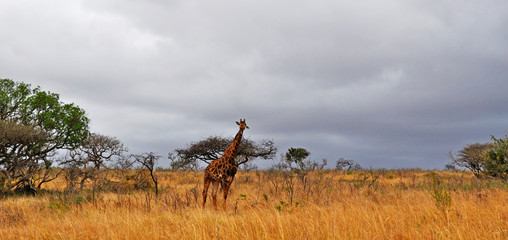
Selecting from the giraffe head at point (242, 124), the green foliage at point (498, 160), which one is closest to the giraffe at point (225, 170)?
the giraffe head at point (242, 124)

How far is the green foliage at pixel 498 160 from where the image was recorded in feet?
49.7

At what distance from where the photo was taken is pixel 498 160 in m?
15.4

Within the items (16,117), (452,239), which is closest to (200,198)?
(452,239)

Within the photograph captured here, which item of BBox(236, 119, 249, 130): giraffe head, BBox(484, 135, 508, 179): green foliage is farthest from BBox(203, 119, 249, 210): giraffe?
BBox(484, 135, 508, 179): green foliage

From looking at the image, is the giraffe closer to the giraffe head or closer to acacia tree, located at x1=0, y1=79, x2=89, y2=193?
the giraffe head

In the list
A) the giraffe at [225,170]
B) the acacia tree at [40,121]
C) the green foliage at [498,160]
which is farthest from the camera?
the acacia tree at [40,121]

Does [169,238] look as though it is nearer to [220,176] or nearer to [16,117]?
[220,176]

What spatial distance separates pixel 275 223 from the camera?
6480 millimetres

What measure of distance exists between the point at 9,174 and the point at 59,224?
13717 millimetres

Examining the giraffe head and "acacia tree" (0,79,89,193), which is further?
"acacia tree" (0,79,89,193)

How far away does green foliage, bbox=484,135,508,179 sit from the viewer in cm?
1516

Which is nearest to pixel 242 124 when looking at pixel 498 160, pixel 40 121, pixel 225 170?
pixel 225 170

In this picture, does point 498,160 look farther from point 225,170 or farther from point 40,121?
point 40,121

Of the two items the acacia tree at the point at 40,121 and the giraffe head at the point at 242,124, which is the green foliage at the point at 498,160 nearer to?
the giraffe head at the point at 242,124
